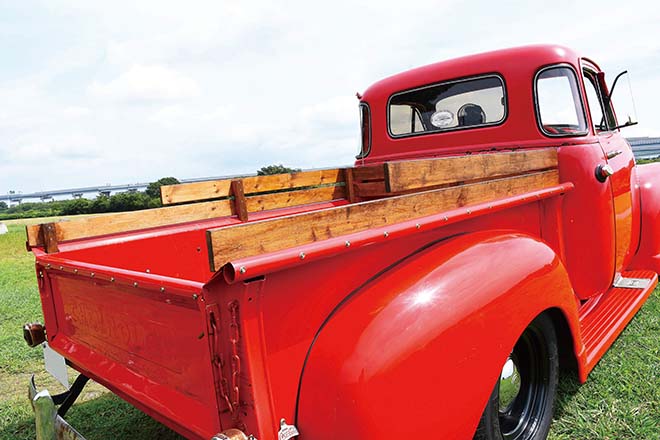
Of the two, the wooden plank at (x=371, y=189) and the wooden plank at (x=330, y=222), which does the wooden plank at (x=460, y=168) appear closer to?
the wooden plank at (x=330, y=222)

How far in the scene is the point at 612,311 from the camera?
2.93 meters

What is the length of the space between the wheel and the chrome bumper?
5.30ft

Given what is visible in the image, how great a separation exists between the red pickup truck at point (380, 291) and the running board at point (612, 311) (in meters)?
0.02

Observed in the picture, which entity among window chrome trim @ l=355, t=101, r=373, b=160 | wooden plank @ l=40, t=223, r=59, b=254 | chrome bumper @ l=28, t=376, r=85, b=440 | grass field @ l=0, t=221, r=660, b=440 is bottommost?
grass field @ l=0, t=221, r=660, b=440

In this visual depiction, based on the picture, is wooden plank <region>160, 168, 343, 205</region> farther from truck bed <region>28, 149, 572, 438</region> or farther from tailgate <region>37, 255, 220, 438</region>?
tailgate <region>37, 255, 220, 438</region>

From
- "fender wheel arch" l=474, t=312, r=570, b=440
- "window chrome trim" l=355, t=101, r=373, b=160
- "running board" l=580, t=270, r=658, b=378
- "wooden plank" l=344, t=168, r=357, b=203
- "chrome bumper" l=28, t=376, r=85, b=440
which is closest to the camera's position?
"chrome bumper" l=28, t=376, r=85, b=440

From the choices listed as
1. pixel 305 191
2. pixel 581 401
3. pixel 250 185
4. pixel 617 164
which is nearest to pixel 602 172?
pixel 617 164

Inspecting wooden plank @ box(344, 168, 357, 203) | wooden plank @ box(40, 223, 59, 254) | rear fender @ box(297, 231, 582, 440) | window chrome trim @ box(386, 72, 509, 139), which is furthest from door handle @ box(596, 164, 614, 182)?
wooden plank @ box(40, 223, 59, 254)

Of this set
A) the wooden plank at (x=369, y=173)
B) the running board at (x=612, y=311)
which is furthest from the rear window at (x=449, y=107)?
the running board at (x=612, y=311)

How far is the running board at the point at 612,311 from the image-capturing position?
249 centimetres

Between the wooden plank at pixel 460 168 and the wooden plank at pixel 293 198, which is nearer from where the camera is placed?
the wooden plank at pixel 460 168

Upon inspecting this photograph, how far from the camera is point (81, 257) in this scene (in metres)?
2.30

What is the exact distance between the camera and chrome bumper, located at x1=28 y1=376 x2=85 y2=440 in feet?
5.26

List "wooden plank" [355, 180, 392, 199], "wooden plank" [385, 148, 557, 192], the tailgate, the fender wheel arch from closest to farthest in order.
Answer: the tailgate < "wooden plank" [385, 148, 557, 192] < the fender wheel arch < "wooden plank" [355, 180, 392, 199]
